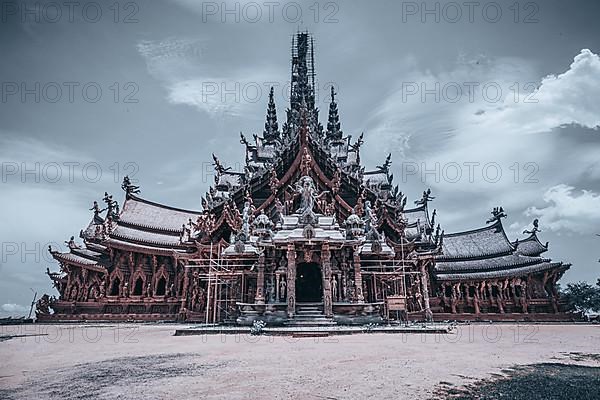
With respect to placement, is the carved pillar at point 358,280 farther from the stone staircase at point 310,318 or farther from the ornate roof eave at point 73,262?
the ornate roof eave at point 73,262

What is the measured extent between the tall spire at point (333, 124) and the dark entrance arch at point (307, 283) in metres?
24.4

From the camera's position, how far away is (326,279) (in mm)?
14141

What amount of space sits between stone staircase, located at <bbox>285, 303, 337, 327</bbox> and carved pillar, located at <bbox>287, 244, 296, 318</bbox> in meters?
0.34

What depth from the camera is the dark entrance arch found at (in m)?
17.5

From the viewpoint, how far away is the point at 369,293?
760 inches

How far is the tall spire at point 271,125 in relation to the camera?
126 feet

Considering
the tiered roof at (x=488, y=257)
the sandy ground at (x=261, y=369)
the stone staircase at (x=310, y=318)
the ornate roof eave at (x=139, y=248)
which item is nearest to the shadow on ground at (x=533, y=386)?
the sandy ground at (x=261, y=369)

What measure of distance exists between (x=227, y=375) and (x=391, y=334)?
24.5ft

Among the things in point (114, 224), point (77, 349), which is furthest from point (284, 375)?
point (114, 224)

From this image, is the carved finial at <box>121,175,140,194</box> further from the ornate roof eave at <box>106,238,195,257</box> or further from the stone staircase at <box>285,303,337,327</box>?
the stone staircase at <box>285,303,337,327</box>

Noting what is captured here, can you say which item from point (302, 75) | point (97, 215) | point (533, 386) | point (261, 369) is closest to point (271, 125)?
point (302, 75)

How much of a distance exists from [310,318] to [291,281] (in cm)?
167

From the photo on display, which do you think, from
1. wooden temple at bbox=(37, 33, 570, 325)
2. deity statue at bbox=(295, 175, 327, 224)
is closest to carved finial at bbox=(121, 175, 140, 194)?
wooden temple at bbox=(37, 33, 570, 325)

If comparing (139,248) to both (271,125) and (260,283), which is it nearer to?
(260,283)
